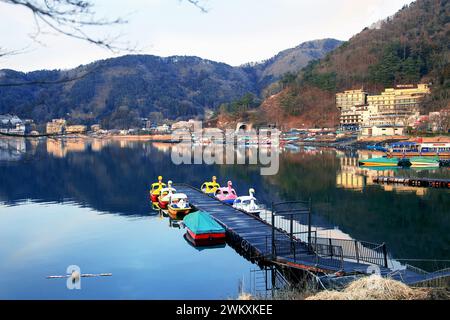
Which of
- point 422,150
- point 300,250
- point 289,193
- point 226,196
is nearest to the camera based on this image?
point 300,250

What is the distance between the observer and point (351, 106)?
11069cm

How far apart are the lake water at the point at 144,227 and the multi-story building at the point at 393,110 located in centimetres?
4004

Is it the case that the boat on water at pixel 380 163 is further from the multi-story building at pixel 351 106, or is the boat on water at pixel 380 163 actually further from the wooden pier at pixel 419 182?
the multi-story building at pixel 351 106

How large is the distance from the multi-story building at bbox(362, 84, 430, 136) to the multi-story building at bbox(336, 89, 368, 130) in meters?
3.57

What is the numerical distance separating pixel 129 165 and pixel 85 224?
123ft

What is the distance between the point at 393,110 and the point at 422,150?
116ft

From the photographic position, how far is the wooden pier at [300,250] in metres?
12.9

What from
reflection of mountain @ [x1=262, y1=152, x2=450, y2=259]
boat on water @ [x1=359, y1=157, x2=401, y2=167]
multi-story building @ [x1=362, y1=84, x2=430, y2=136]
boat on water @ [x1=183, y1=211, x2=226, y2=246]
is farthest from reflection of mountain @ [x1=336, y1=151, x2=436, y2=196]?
multi-story building @ [x1=362, y1=84, x2=430, y2=136]

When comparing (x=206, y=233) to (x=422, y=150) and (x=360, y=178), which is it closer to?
(x=360, y=178)

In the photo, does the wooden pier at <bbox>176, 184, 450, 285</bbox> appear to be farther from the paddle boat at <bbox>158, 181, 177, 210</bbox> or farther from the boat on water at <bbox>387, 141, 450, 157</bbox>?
the boat on water at <bbox>387, 141, 450, 157</bbox>

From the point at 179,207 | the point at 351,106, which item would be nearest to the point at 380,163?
the point at 179,207

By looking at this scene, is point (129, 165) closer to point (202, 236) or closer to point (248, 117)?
point (202, 236)
